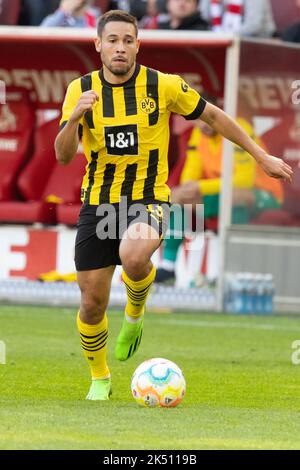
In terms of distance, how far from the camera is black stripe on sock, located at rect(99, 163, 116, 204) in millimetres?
8609

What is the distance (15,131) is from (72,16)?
1709mm

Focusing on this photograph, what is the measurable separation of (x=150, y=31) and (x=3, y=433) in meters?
9.87

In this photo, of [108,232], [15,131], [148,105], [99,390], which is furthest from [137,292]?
[15,131]

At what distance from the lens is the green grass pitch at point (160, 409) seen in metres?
6.65

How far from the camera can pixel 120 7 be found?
57.4 feet

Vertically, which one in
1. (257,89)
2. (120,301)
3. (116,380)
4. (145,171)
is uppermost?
(257,89)

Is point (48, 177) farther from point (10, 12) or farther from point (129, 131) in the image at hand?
point (129, 131)

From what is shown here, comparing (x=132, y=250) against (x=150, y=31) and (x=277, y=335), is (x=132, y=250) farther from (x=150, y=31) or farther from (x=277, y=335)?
(x=150, y=31)

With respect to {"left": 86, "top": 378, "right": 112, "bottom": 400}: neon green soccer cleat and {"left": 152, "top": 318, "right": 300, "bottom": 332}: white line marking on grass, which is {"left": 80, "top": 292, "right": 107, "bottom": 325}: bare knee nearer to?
{"left": 86, "top": 378, "right": 112, "bottom": 400}: neon green soccer cleat

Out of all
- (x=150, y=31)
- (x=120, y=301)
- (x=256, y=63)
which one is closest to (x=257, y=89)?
(x=256, y=63)

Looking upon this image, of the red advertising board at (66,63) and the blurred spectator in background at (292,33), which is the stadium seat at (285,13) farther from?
the red advertising board at (66,63)

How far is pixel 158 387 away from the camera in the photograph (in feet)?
26.3

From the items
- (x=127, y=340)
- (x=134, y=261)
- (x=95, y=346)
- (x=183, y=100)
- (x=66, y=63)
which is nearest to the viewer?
(x=134, y=261)

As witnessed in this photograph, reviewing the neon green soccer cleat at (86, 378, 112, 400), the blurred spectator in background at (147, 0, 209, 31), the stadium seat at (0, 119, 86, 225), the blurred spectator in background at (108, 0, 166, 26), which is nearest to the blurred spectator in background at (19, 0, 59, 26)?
the blurred spectator in background at (108, 0, 166, 26)
